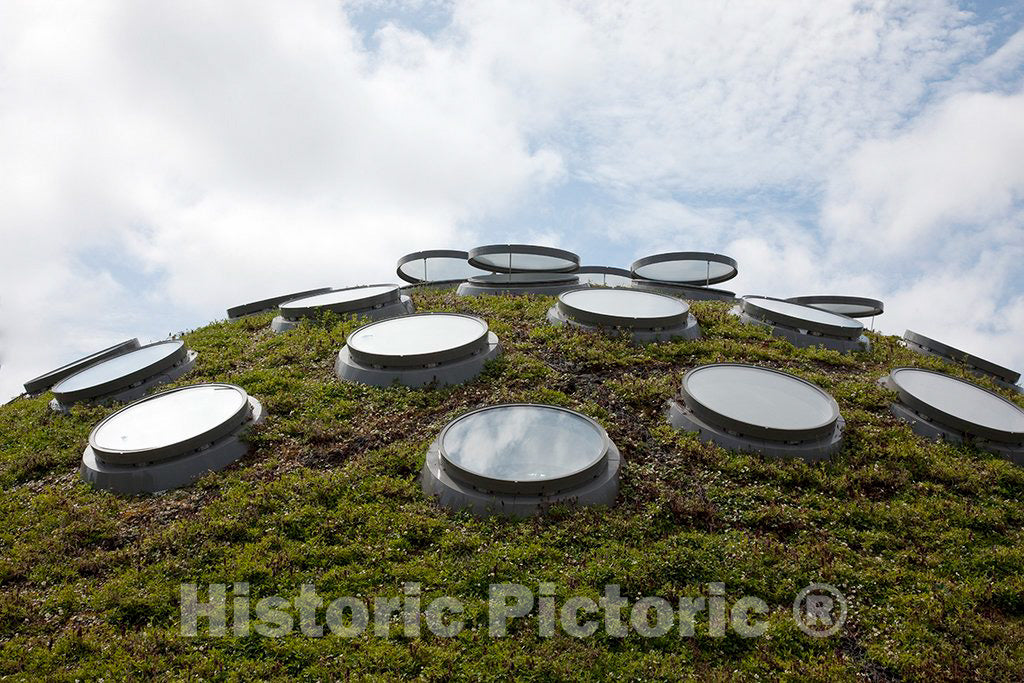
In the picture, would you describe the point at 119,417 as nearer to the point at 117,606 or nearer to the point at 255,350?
the point at 255,350

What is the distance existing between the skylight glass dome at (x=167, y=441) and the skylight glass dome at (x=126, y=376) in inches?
72.8

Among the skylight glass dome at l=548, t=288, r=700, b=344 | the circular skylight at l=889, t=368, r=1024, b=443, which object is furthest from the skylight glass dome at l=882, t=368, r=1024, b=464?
the skylight glass dome at l=548, t=288, r=700, b=344

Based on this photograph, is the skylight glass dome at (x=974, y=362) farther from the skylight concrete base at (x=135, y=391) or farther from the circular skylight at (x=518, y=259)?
the skylight concrete base at (x=135, y=391)

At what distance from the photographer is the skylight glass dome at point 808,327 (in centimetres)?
1862

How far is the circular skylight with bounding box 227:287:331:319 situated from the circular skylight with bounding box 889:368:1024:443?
61.1 ft

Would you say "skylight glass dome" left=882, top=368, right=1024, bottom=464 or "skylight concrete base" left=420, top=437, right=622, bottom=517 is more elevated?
"skylight concrete base" left=420, top=437, right=622, bottom=517

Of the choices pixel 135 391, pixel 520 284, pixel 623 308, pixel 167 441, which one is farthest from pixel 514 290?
pixel 167 441

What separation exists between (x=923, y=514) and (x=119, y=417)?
1566 centimetres

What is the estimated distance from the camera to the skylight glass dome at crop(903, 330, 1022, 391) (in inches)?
776

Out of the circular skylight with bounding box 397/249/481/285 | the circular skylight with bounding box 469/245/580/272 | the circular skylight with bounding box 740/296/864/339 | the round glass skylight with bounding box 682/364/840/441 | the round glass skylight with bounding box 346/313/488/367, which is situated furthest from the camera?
the circular skylight with bounding box 397/249/481/285

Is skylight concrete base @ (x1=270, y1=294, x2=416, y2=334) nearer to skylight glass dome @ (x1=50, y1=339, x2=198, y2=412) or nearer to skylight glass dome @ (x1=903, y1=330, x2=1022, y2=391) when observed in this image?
skylight glass dome @ (x1=50, y1=339, x2=198, y2=412)

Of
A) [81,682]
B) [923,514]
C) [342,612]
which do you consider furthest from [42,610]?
[923,514]

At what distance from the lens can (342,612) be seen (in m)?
8.98

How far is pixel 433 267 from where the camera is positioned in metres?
28.1
